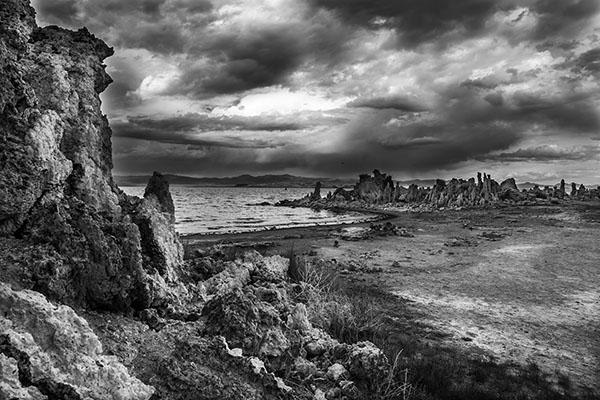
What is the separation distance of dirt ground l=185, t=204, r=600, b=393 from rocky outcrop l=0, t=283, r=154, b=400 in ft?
24.7

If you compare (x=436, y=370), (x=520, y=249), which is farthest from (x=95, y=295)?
(x=520, y=249)

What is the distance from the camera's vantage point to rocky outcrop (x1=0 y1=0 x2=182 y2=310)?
13.4ft

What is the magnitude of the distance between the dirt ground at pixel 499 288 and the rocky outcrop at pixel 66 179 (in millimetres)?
7094

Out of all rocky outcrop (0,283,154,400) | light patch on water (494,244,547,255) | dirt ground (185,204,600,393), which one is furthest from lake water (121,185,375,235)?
light patch on water (494,244,547,255)

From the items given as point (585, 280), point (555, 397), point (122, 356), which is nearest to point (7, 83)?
point (122, 356)

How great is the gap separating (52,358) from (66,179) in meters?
2.71

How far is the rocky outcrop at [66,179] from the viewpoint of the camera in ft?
13.4

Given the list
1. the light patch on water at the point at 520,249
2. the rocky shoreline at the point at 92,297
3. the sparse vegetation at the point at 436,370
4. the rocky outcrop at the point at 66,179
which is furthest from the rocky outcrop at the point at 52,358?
the light patch on water at the point at 520,249

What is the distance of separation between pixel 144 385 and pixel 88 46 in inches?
200

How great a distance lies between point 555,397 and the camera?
6.69m

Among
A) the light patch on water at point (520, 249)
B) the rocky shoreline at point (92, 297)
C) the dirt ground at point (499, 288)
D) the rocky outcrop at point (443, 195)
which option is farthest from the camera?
the rocky outcrop at point (443, 195)

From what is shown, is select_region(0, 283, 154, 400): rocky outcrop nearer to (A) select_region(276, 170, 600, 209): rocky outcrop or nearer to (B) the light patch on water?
(B) the light patch on water

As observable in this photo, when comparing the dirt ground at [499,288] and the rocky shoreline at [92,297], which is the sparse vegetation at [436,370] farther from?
the rocky shoreline at [92,297]

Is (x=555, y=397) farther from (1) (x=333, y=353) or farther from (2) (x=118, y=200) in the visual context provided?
(2) (x=118, y=200)
